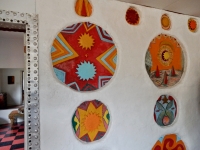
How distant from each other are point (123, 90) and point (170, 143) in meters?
0.63

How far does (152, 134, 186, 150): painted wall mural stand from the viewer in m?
1.17

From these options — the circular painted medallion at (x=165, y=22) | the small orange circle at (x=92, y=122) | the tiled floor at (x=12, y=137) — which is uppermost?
the circular painted medallion at (x=165, y=22)

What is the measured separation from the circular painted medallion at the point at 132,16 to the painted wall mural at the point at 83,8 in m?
0.30

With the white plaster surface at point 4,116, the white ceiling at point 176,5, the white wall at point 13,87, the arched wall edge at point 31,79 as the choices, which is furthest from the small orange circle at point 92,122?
the white wall at point 13,87

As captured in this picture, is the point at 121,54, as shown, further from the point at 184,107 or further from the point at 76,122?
the point at 184,107

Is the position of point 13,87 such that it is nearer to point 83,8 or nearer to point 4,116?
point 4,116

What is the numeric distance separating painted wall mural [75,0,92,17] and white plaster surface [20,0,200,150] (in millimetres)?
31

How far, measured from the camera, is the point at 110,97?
101 centimetres

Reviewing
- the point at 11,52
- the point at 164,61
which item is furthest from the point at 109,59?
the point at 11,52

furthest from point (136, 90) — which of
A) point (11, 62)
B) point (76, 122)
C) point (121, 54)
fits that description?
point (11, 62)

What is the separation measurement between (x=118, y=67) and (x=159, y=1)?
22.3 inches

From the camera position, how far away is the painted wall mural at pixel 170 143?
1168mm

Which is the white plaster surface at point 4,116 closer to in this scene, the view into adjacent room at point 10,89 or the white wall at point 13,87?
the view into adjacent room at point 10,89

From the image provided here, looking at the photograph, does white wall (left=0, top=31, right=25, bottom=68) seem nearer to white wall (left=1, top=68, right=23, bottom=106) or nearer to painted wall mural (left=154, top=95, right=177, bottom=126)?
white wall (left=1, top=68, right=23, bottom=106)
